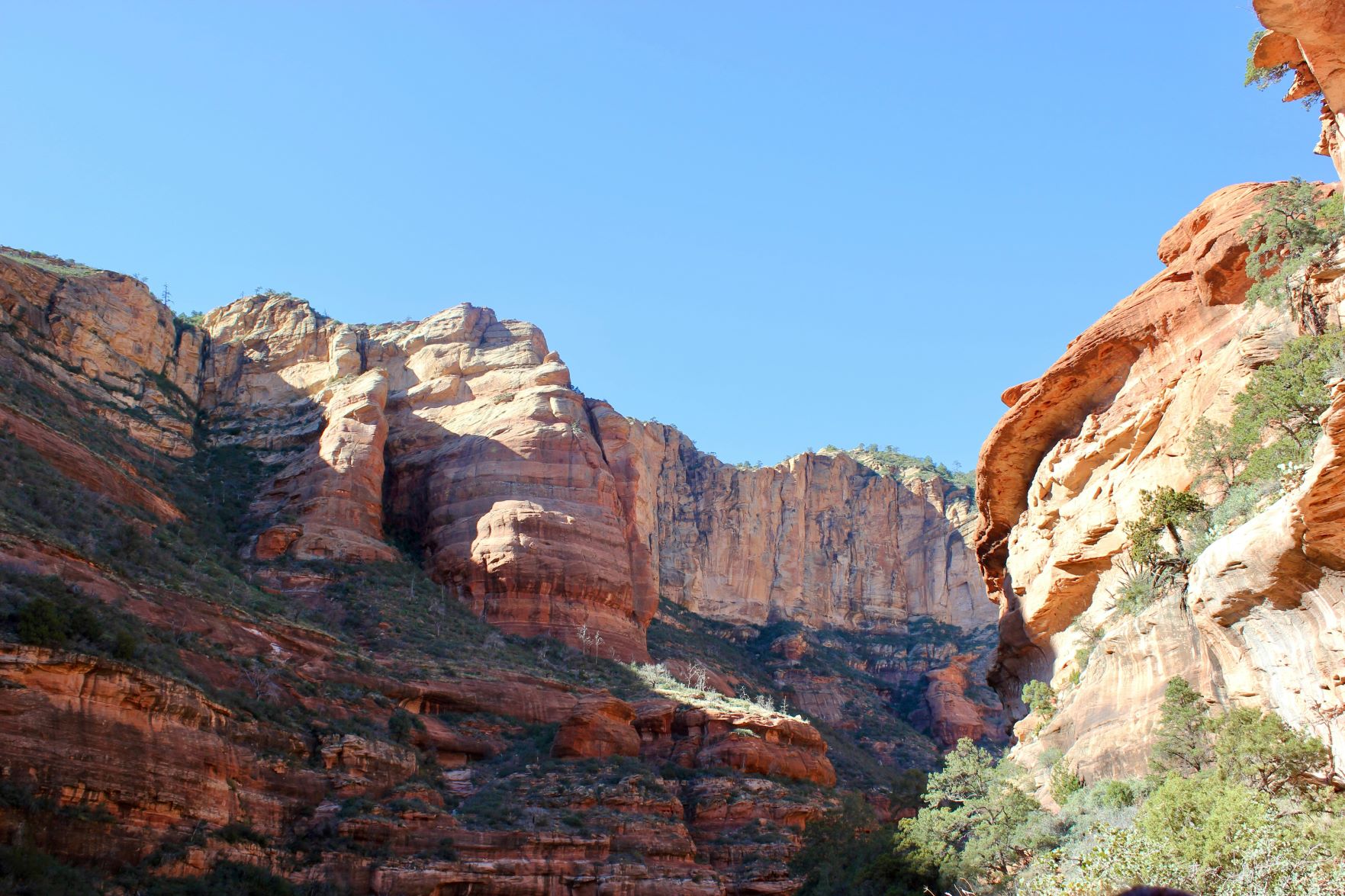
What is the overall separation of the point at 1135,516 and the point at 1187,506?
284cm

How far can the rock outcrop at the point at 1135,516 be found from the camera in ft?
65.4

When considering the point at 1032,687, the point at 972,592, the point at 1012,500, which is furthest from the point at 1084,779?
the point at 972,592

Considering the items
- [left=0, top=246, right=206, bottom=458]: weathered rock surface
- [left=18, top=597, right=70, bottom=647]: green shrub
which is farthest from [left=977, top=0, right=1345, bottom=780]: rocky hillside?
[left=0, top=246, right=206, bottom=458]: weathered rock surface

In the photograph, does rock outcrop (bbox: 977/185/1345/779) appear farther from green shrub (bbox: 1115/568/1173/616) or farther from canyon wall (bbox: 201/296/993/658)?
canyon wall (bbox: 201/296/993/658)

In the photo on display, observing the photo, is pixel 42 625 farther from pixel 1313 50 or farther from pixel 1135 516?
pixel 1313 50

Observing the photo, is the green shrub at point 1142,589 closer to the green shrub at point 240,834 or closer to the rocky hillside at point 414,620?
the rocky hillside at point 414,620

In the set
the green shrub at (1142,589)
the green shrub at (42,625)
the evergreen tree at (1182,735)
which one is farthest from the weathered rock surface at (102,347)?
the evergreen tree at (1182,735)

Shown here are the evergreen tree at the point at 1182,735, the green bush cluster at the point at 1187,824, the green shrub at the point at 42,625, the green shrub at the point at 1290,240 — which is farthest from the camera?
the green shrub at the point at 42,625

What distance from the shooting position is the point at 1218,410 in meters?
26.7

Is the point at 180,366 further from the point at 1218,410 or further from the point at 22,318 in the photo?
the point at 1218,410

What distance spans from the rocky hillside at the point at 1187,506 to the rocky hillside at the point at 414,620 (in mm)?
16730

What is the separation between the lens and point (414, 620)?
55750 mm

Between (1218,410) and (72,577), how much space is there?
32.0 metres

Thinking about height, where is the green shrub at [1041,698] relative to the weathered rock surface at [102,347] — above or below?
below
